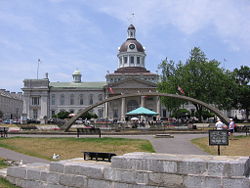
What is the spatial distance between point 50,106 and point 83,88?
12374 millimetres

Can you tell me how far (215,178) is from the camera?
713cm

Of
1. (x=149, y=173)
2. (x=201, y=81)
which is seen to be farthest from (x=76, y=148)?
(x=201, y=81)

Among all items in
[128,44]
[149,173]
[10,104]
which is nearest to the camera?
[149,173]

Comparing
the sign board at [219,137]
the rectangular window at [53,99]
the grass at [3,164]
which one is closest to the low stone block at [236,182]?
the sign board at [219,137]

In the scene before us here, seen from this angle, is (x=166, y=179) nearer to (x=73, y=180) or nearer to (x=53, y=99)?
(x=73, y=180)

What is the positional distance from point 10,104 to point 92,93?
145 ft

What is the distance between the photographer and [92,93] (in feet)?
355

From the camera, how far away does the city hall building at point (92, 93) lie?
10412 cm

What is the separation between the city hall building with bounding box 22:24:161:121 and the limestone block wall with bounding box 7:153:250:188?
9144 centimetres

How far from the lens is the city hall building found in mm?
104125

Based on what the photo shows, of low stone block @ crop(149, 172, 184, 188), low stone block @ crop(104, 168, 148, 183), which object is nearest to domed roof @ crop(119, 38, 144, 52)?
low stone block @ crop(104, 168, 148, 183)

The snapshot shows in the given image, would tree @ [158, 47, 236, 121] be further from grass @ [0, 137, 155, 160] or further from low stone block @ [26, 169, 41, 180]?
low stone block @ [26, 169, 41, 180]

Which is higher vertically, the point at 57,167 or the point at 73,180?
the point at 57,167

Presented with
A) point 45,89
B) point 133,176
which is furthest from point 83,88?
point 133,176
